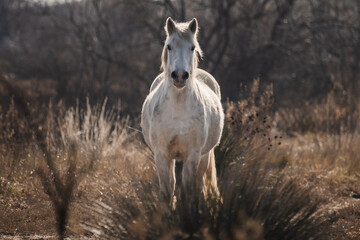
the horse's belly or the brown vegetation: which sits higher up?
the horse's belly

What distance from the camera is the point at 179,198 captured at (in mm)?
3857

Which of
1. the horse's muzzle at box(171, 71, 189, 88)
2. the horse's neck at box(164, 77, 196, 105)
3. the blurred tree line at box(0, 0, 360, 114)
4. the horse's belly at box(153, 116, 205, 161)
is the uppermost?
the horse's muzzle at box(171, 71, 189, 88)

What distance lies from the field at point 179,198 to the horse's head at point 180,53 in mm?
933

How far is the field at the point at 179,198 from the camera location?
3568mm

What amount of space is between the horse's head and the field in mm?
933

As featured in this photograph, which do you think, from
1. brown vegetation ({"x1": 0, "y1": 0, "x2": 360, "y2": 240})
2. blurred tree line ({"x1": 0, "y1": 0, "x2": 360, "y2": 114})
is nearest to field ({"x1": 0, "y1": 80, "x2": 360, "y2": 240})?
brown vegetation ({"x1": 0, "y1": 0, "x2": 360, "y2": 240})

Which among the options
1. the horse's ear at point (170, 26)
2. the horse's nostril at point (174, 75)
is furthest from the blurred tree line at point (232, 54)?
the horse's nostril at point (174, 75)

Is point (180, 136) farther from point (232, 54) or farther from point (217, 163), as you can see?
point (232, 54)

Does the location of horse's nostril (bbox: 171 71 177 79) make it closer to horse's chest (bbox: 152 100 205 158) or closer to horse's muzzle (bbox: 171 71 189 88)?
horse's muzzle (bbox: 171 71 189 88)

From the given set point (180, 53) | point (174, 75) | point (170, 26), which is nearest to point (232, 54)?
point (170, 26)

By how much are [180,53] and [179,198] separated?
53.3 inches

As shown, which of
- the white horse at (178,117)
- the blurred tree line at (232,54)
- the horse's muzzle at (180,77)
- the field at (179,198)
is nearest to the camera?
the field at (179,198)

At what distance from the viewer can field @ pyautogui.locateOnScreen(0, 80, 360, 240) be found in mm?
3568

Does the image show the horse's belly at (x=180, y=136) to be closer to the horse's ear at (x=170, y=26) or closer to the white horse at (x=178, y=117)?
the white horse at (x=178, y=117)
